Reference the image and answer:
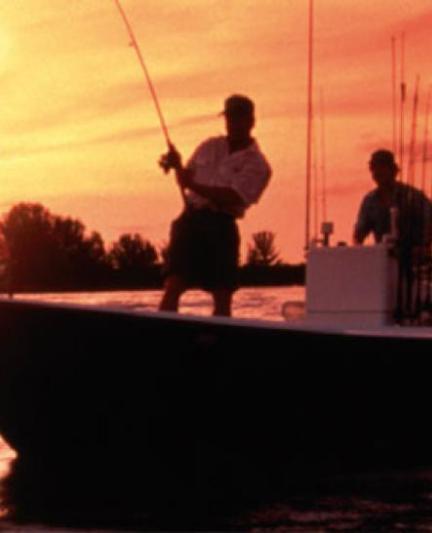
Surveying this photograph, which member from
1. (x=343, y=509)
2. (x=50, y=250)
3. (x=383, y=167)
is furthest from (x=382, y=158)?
(x=50, y=250)

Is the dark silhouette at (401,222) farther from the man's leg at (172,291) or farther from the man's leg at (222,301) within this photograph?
the man's leg at (172,291)

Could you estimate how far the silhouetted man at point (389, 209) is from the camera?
930 centimetres

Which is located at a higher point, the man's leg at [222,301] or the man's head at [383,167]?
the man's head at [383,167]

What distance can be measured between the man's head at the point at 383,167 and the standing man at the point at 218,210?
43.8 inches

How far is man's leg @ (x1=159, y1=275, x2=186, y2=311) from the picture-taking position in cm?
841

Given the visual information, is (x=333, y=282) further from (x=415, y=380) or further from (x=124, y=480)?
(x=124, y=480)

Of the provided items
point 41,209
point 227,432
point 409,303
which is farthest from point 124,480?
point 41,209

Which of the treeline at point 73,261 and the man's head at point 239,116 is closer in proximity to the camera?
the man's head at point 239,116

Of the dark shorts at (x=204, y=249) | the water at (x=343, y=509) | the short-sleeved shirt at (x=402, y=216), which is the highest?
the short-sleeved shirt at (x=402, y=216)

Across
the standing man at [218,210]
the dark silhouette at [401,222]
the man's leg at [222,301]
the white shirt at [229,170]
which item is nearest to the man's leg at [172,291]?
the standing man at [218,210]

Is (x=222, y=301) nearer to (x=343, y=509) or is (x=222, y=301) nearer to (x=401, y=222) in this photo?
(x=401, y=222)

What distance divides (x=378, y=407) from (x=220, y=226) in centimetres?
127

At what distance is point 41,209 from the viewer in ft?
247

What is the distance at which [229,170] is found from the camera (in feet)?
27.2
